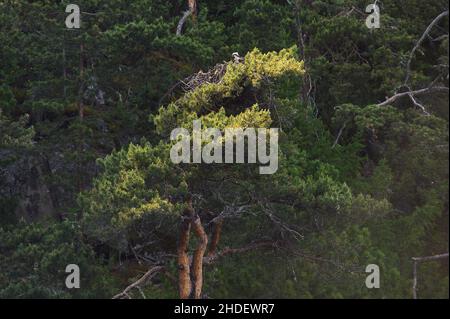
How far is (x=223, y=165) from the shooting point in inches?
A: 390

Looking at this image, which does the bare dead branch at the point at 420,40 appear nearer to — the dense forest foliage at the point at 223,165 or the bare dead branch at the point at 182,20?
the dense forest foliage at the point at 223,165

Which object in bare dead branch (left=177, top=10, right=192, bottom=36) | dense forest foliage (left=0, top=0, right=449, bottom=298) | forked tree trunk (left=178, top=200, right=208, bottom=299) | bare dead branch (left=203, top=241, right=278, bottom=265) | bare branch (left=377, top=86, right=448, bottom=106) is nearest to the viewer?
dense forest foliage (left=0, top=0, right=449, bottom=298)

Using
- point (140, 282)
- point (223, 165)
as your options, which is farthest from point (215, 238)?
point (223, 165)

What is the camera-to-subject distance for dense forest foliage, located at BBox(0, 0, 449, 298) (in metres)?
10.2

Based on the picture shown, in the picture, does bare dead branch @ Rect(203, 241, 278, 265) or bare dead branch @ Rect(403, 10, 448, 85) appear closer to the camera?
bare dead branch @ Rect(203, 241, 278, 265)

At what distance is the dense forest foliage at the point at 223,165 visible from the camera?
33.5ft

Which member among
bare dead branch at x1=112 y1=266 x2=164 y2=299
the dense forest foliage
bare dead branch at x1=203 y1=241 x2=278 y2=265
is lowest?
bare dead branch at x1=112 y1=266 x2=164 y2=299

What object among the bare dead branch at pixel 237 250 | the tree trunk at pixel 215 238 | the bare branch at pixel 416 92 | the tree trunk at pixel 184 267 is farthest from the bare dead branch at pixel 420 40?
the tree trunk at pixel 184 267

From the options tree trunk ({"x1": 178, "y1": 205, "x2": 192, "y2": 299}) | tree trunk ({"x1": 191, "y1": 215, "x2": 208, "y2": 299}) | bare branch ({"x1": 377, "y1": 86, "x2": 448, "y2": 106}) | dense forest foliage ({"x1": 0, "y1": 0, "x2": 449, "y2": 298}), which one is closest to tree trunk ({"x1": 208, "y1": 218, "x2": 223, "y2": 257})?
dense forest foliage ({"x1": 0, "y1": 0, "x2": 449, "y2": 298})

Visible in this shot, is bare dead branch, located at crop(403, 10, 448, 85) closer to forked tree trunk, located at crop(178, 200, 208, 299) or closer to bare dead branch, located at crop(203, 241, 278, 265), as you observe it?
bare dead branch, located at crop(203, 241, 278, 265)

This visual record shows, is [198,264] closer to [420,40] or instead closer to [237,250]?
[237,250]

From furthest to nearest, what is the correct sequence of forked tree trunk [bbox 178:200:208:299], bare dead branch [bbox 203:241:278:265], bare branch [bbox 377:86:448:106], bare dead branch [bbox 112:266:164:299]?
bare branch [bbox 377:86:448:106] < bare dead branch [bbox 203:241:278:265] < forked tree trunk [bbox 178:200:208:299] < bare dead branch [bbox 112:266:164:299]

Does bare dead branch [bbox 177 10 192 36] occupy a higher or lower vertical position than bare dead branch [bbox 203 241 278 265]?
higher
